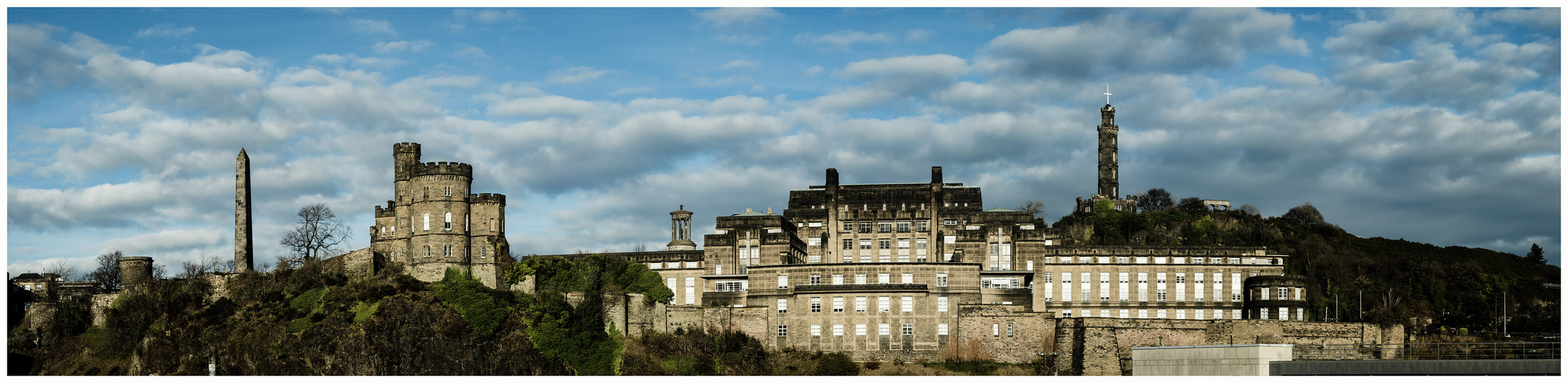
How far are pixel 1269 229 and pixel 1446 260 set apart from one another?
568 inches

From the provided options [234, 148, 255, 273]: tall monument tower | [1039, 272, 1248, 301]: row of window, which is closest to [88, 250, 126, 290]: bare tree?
[234, 148, 255, 273]: tall monument tower

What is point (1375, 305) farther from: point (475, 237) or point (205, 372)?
point (205, 372)

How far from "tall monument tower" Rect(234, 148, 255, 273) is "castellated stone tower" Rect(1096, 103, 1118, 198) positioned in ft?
257

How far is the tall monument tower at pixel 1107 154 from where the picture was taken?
138 meters

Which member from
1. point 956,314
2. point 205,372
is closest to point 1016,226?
point 956,314

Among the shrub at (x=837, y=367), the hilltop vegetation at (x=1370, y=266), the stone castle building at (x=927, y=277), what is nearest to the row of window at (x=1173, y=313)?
the stone castle building at (x=927, y=277)

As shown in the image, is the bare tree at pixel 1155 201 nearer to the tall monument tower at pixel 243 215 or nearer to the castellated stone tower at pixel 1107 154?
the castellated stone tower at pixel 1107 154

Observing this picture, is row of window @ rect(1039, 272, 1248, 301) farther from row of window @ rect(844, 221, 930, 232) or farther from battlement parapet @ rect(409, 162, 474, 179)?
battlement parapet @ rect(409, 162, 474, 179)

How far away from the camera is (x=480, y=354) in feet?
281

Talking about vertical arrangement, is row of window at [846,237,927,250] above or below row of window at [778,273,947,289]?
above

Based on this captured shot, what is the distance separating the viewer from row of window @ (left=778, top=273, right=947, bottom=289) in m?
90.4

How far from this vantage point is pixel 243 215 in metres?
104

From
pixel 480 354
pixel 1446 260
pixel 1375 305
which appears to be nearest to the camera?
pixel 480 354

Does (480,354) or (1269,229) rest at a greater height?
(1269,229)
